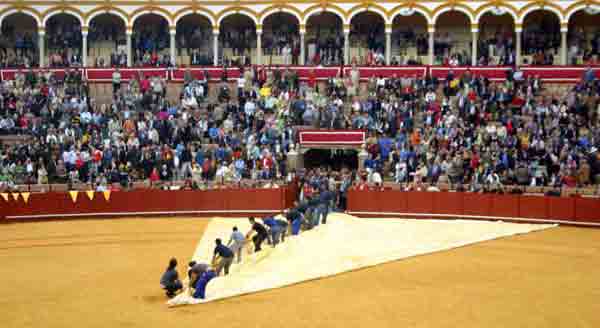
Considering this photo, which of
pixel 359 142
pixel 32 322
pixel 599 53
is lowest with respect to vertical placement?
pixel 32 322

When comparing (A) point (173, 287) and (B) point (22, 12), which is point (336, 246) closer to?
(A) point (173, 287)

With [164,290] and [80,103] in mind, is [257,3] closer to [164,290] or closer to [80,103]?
[80,103]

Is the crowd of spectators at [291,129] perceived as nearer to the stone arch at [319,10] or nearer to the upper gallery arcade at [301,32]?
the upper gallery arcade at [301,32]

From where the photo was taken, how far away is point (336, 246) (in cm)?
2411

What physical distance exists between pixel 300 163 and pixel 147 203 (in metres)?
6.74

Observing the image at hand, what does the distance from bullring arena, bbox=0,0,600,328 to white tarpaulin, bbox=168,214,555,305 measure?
0.10 metres

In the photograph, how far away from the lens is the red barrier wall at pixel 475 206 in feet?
95.3

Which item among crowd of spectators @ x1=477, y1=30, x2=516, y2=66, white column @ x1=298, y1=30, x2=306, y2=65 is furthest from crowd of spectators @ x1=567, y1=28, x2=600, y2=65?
white column @ x1=298, y1=30, x2=306, y2=65

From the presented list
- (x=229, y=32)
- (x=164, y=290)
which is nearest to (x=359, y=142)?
(x=229, y=32)

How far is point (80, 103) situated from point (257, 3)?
1082 cm

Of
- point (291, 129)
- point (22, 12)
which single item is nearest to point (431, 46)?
point (291, 129)

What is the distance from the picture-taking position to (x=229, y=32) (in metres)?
45.2

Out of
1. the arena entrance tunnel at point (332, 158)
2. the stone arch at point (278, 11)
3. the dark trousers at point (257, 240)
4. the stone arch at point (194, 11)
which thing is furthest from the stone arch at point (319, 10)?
the dark trousers at point (257, 240)

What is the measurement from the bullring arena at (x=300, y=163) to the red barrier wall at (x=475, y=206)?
0.07 meters
